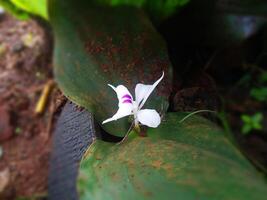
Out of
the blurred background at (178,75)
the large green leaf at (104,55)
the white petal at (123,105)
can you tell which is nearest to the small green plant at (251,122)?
the blurred background at (178,75)

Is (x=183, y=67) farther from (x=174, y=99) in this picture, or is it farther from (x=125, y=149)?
(x=125, y=149)

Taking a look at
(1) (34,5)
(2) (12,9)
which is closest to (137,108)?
(1) (34,5)

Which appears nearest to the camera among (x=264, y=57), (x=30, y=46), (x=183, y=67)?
(x=183, y=67)

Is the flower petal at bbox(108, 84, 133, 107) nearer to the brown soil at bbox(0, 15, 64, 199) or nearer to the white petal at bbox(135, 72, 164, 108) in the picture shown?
the white petal at bbox(135, 72, 164, 108)

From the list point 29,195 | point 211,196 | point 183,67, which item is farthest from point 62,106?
point 29,195

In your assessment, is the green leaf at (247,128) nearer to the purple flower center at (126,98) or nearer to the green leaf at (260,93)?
the green leaf at (260,93)

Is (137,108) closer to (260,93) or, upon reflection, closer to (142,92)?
(142,92)
